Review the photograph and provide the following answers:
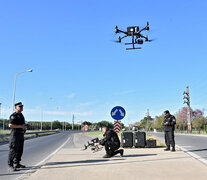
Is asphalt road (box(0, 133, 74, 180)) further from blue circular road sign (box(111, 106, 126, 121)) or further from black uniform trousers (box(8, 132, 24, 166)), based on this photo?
blue circular road sign (box(111, 106, 126, 121))

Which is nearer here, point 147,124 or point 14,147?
point 14,147

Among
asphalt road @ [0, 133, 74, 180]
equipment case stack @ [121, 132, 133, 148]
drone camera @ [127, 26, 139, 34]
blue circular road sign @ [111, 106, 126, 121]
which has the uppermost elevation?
drone camera @ [127, 26, 139, 34]

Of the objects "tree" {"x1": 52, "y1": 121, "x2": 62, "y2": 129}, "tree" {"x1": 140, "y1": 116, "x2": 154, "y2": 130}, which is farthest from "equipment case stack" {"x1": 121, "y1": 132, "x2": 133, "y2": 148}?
"tree" {"x1": 52, "y1": 121, "x2": 62, "y2": 129}

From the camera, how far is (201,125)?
64.4 meters

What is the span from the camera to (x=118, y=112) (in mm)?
13648

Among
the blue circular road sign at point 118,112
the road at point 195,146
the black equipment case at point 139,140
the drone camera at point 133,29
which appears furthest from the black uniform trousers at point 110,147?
the drone camera at point 133,29

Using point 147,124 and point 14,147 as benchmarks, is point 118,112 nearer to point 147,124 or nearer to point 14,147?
point 14,147

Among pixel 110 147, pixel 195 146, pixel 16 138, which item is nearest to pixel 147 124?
pixel 195 146

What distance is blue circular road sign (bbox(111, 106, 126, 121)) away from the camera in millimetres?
13578

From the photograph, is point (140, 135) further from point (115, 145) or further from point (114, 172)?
point (114, 172)

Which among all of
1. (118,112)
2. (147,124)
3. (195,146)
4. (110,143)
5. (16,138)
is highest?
(118,112)

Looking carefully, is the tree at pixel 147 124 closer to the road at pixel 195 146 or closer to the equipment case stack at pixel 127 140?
the road at pixel 195 146

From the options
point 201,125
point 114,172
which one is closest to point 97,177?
point 114,172

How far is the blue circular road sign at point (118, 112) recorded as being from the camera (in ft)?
44.5
